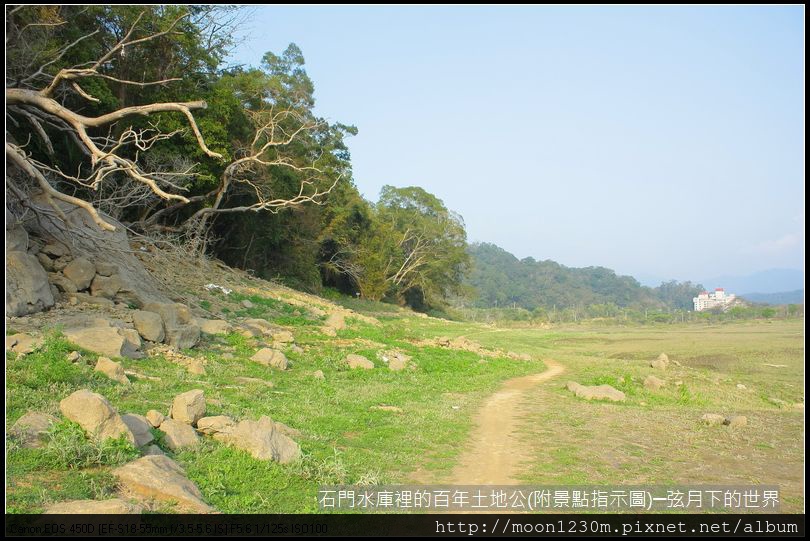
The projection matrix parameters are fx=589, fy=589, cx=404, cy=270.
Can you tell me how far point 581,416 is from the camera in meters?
10.2

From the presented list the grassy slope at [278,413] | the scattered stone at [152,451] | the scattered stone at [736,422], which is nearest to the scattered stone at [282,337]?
the grassy slope at [278,413]

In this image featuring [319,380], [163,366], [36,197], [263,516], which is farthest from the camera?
[36,197]

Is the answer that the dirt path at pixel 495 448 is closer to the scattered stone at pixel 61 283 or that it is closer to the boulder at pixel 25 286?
the boulder at pixel 25 286

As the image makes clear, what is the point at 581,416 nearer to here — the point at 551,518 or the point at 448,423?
the point at 448,423

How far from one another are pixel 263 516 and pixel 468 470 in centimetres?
268

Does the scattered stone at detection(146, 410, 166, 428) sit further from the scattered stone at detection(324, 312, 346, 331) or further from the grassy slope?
the scattered stone at detection(324, 312, 346, 331)

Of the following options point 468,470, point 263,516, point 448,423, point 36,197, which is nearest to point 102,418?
point 263,516

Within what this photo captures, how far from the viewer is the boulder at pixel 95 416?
5238 millimetres

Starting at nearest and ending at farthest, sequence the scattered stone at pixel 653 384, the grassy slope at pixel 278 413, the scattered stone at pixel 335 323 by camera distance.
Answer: the grassy slope at pixel 278 413, the scattered stone at pixel 653 384, the scattered stone at pixel 335 323

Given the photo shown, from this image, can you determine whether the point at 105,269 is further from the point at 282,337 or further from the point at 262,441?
the point at 262,441

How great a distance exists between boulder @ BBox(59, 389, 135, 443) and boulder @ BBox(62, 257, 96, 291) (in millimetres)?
7190

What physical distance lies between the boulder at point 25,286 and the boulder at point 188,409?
4.83 m

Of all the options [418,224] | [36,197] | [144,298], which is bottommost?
[144,298]

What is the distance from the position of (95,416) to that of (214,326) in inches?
322
